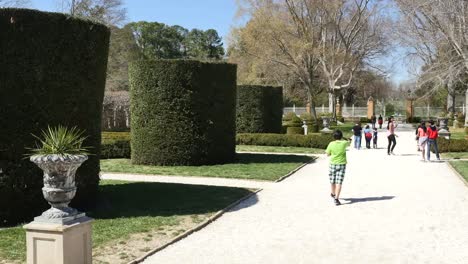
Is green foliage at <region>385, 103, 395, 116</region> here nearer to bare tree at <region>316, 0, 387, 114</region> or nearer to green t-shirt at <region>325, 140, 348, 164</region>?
bare tree at <region>316, 0, 387, 114</region>

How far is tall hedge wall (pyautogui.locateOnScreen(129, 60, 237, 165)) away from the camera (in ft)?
54.9

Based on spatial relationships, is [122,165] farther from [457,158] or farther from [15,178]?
[457,158]

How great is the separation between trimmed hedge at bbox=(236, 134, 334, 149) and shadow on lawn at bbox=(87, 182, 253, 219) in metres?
14.1

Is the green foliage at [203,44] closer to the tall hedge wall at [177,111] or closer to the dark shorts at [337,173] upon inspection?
the tall hedge wall at [177,111]

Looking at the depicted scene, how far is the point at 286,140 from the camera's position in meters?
26.5

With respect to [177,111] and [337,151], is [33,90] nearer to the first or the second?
[337,151]

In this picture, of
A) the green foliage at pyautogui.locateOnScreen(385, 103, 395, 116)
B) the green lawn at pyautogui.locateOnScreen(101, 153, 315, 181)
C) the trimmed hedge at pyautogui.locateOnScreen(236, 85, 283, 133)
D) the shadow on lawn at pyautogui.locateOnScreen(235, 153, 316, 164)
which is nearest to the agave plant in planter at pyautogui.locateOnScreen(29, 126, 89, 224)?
the green lawn at pyautogui.locateOnScreen(101, 153, 315, 181)

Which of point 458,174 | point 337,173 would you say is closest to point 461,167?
point 458,174

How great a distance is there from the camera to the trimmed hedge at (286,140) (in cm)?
2586

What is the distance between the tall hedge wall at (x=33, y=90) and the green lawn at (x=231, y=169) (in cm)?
616

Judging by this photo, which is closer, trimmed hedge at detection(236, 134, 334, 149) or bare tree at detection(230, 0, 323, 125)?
trimmed hedge at detection(236, 134, 334, 149)

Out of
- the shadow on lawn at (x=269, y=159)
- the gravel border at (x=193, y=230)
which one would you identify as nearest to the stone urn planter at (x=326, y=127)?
the shadow on lawn at (x=269, y=159)

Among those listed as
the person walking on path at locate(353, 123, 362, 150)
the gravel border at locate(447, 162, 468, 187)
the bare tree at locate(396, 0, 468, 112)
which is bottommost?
the gravel border at locate(447, 162, 468, 187)

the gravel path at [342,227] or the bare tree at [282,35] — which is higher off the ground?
the bare tree at [282,35]
